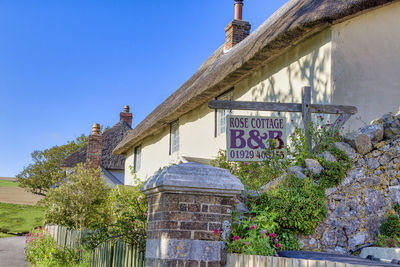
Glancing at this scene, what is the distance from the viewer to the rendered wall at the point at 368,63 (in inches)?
344

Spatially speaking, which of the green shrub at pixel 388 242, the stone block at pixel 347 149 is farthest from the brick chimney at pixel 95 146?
the green shrub at pixel 388 242

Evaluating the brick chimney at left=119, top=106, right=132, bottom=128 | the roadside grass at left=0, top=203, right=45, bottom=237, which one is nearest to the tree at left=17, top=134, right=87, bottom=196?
the roadside grass at left=0, top=203, right=45, bottom=237

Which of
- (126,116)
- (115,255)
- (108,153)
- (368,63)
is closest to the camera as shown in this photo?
(115,255)

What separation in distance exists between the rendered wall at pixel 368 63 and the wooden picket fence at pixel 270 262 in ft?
17.1

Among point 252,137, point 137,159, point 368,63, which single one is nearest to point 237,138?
point 252,137

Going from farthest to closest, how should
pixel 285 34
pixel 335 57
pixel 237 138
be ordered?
pixel 285 34 → pixel 335 57 → pixel 237 138

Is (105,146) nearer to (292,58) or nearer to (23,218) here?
(23,218)

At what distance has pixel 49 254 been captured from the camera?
34.8 ft

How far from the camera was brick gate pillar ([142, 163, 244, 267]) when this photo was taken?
4309mm

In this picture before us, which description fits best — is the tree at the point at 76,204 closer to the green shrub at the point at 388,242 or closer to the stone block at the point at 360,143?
the stone block at the point at 360,143

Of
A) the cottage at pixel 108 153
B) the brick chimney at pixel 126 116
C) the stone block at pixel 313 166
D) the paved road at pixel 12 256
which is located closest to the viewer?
the stone block at pixel 313 166

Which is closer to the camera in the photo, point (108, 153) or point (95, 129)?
point (95, 129)

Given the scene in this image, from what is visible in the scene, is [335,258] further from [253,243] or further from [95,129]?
[95,129]

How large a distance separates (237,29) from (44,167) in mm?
37713
